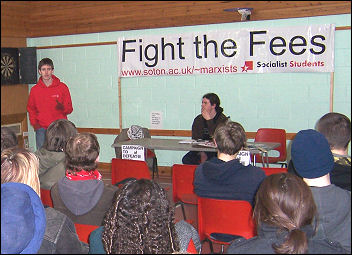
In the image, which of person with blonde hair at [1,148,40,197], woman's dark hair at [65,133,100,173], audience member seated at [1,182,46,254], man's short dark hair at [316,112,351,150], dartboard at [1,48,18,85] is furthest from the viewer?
dartboard at [1,48,18,85]

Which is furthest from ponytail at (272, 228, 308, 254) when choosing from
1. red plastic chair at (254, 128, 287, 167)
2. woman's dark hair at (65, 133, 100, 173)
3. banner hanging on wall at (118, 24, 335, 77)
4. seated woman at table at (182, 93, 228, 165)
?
banner hanging on wall at (118, 24, 335, 77)

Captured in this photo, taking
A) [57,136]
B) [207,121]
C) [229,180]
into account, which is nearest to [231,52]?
[207,121]

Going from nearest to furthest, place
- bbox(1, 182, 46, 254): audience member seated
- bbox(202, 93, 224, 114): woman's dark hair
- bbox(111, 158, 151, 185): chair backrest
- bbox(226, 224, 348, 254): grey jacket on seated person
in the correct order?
bbox(1, 182, 46, 254): audience member seated < bbox(226, 224, 348, 254): grey jacket on seated person < bbox(111, 158, 151, 185): chair backrest < bbox(202, 93, 224, 114): woman's dark hair

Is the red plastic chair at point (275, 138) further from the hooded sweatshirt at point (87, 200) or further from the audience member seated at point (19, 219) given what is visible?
the audience member seated at point (19, 219)

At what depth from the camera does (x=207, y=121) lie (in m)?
5.03

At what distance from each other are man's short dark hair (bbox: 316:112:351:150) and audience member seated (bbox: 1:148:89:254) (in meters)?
1.50

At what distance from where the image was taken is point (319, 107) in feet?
17.2

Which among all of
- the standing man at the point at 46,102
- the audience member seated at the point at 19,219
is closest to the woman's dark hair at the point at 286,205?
the audience member seated at the point at 19,219

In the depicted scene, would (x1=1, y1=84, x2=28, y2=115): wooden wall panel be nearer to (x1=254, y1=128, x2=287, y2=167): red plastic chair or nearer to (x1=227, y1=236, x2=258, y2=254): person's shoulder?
(x1=254, y1=128, x2=287, y2=167): red plastic chair

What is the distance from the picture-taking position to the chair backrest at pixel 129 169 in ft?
11.3

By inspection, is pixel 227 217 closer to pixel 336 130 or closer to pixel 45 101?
pixel 336 130

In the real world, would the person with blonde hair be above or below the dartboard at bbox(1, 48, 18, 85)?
below

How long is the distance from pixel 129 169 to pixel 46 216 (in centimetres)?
194

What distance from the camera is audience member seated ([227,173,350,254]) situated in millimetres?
1302
